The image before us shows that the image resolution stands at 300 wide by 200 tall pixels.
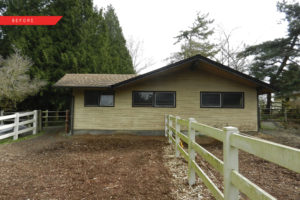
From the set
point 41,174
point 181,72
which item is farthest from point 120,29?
point 41,174

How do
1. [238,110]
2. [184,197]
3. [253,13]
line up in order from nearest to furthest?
1. [184,197]
2. [238,110]
3. [253,13]

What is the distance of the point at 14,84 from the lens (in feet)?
34.9

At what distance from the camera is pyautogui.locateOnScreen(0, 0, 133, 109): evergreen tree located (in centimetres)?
1322

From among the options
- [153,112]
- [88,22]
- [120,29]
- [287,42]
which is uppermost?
[120,29]

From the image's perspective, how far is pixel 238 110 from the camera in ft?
28.8

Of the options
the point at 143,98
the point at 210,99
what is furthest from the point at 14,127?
the point at 210,99

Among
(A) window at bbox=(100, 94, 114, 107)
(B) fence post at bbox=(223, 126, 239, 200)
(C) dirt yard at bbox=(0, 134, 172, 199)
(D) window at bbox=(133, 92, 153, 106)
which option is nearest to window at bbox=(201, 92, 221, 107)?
(D) window at bbox=(133, 92, 153, 106)

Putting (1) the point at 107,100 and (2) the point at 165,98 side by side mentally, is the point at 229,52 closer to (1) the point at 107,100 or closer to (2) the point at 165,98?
(2) the point at 165,98

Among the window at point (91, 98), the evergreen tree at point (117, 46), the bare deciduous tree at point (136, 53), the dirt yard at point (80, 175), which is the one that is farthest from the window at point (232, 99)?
the bare deciduous tree at point (136, 53)

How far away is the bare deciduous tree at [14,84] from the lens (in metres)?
10.3

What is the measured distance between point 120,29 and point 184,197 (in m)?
28.1

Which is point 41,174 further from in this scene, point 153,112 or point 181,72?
point 181,72

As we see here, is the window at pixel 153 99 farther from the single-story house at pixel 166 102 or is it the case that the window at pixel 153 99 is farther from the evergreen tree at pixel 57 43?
the evergreen tree at pixel 57 43

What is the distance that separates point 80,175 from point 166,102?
6.16 metres
